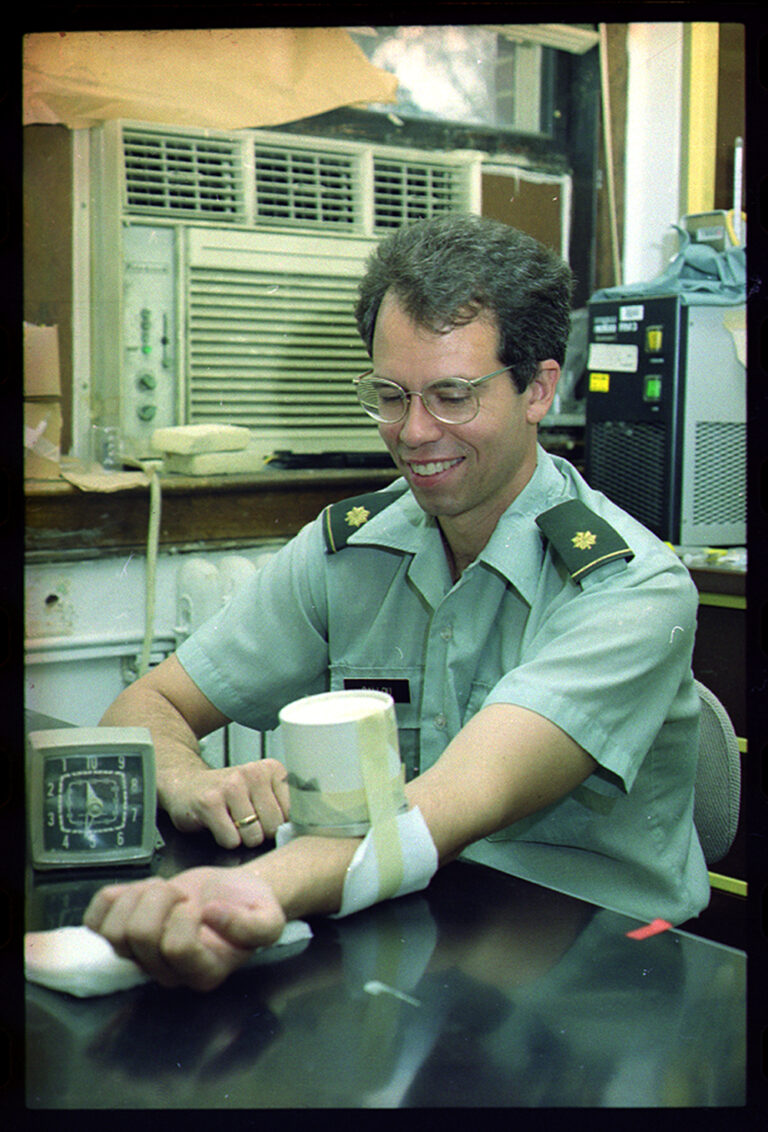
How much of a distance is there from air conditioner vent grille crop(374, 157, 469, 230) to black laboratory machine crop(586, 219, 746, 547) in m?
0.56

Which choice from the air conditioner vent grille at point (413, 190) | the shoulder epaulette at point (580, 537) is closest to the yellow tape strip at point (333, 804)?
the shoulder epaulette at point (580, 537)

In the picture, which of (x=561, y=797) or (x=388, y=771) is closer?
(x=388, y=771)

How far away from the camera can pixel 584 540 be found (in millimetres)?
1177

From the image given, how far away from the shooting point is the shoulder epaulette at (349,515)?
1.41m

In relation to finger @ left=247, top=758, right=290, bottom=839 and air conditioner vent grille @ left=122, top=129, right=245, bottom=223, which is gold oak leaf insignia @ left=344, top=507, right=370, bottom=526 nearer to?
finger @ left=247, top=758, right=290, bottom=839

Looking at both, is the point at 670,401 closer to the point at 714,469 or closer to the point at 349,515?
the point at 714,469

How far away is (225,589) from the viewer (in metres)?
1.79

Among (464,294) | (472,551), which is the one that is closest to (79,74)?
(464,294)

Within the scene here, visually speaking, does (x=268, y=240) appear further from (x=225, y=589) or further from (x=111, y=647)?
(x=111, y=647)

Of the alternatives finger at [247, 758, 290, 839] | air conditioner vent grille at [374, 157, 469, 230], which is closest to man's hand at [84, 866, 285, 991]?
finger at [247, 758, 290, 839]

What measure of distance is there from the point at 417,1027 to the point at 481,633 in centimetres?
58

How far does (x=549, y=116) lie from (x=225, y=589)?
1730mm

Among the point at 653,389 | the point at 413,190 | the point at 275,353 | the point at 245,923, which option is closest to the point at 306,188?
the point at 413,190

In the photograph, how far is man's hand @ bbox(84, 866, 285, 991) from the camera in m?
0.76
